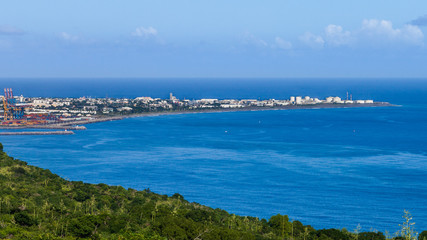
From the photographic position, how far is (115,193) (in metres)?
22.7

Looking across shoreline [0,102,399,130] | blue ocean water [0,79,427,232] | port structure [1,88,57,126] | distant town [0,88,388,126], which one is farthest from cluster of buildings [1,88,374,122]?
blue ocean water [0,79,427,232]

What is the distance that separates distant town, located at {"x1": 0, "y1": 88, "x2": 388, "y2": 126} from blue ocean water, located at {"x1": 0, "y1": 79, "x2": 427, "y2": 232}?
37.6 ft

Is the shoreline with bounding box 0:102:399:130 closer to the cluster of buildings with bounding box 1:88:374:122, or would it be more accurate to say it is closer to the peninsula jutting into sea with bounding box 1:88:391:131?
the peninsula jutting into sea with bounding box 1:88:391:131

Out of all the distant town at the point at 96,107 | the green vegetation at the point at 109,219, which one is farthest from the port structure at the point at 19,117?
the green vegetation at the point at 109,219

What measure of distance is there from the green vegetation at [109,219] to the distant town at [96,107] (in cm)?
4857

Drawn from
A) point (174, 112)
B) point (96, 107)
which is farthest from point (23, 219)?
point (96, 107)

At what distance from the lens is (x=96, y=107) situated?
8700 cm

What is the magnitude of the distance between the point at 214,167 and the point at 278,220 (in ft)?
64.4

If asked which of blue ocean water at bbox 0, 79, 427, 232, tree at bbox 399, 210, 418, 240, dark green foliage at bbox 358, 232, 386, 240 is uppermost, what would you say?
tree at bbox 399, 210, 418, 240

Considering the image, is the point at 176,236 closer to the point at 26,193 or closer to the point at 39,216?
the point at 39,216

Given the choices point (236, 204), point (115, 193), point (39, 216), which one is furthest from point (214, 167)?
point (39, 216)

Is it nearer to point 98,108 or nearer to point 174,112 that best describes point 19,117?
point 98,108

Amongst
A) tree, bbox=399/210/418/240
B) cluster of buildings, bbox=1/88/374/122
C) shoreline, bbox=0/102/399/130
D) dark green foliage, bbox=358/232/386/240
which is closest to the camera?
tree, bbox=399/210/418/240

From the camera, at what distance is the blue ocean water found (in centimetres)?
2798
